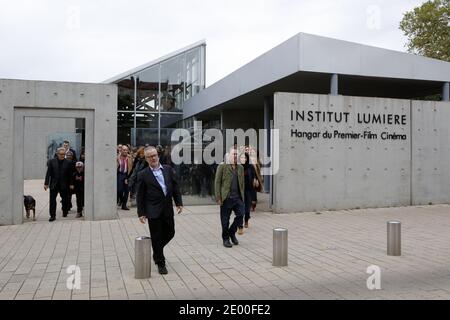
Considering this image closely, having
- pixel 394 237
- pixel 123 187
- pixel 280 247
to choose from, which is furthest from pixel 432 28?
pixel 280 247

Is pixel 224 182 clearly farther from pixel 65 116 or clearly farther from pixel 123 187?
pixel 123 187

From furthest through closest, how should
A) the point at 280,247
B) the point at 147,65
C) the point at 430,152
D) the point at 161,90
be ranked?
the point at 161,90, the point at 147,65, the point at 430,152, the point at 280,247

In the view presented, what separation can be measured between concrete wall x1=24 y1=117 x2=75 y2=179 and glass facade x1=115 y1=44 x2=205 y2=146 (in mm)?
5680

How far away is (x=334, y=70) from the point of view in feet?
41.3

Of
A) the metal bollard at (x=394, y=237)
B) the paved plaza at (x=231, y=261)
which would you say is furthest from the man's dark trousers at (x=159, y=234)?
the metal bollard at (x=394, y=237)

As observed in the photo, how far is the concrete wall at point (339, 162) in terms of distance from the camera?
40.6 ft

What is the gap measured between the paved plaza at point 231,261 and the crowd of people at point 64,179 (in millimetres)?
516

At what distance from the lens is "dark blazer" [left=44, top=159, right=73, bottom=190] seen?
11.2 m

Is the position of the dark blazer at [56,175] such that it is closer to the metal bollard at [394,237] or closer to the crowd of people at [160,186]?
the crowd of people at [160,186]

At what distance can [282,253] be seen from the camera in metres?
6.68

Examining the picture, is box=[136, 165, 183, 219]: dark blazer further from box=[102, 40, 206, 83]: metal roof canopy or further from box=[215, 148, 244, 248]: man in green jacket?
box=[102, 40, 206, 83]: metal roof canopy

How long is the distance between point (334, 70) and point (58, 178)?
8.09 m
